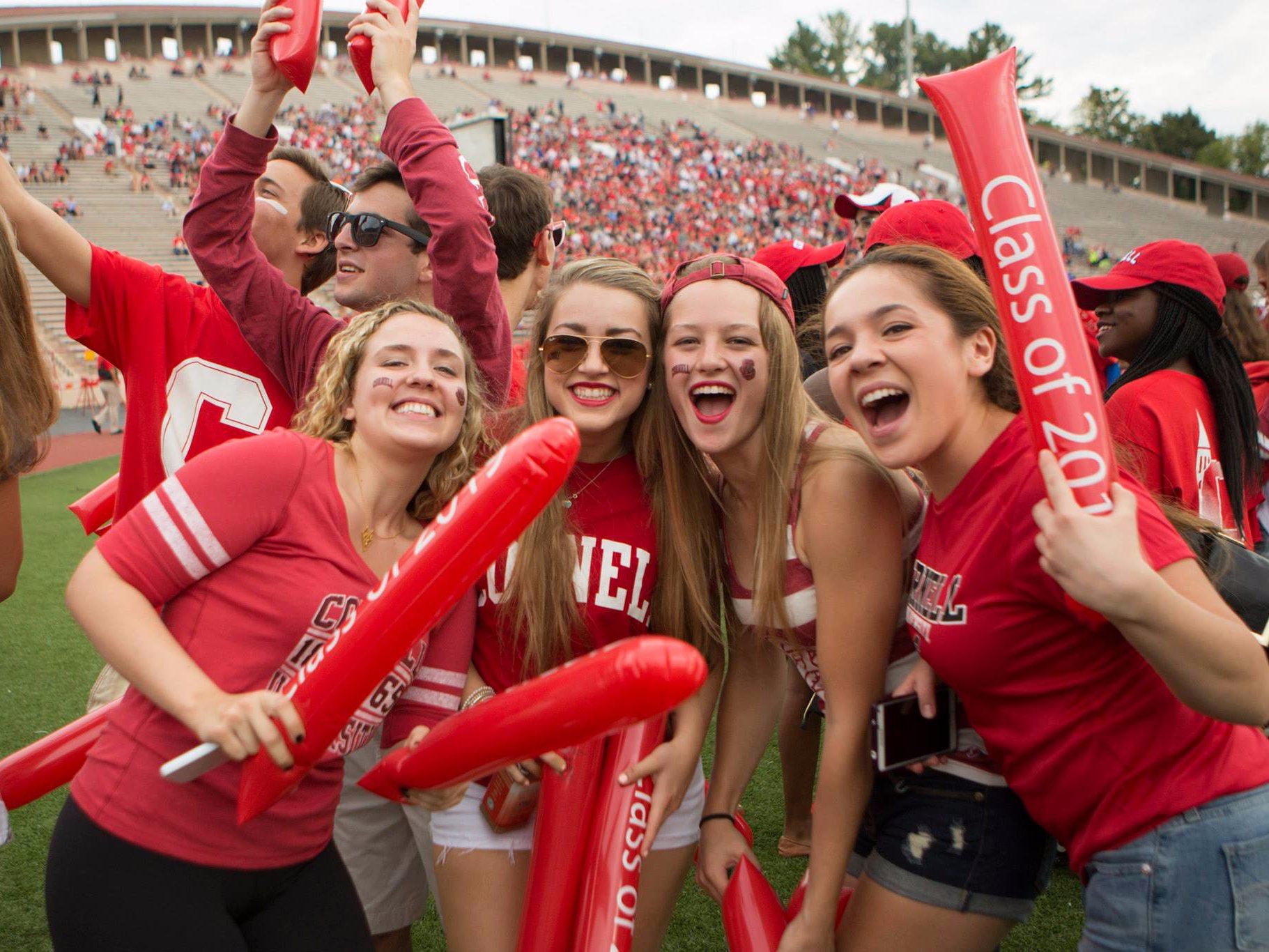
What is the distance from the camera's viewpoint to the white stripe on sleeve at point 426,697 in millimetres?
2465

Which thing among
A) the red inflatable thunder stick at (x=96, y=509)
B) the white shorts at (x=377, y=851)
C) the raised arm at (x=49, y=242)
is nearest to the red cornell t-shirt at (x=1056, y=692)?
the white shorts at (x=377, y=851)

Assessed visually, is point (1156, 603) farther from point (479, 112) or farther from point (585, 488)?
point (479, 112)

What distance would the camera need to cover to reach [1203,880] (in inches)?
75.7

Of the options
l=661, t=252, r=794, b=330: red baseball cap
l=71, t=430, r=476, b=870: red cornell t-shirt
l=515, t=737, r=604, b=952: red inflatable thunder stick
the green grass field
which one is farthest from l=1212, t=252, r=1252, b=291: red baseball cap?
l=71, t=430, r=476, b=870: red cornell t-shirt

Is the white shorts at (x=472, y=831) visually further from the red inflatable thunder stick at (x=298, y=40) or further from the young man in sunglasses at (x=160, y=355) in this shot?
the red inflatable thunder stick at (x=298, y=40)

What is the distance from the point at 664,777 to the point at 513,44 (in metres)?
68.1

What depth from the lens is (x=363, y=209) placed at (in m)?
3.44

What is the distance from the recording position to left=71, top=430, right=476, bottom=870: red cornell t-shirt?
1.99 metres

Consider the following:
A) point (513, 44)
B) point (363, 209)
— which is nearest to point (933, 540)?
point (363, 209)

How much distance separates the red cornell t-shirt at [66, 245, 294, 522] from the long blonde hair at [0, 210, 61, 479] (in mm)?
526

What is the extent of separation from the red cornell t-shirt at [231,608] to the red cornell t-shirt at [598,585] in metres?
0.51

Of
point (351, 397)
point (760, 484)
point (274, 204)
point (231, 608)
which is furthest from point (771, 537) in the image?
point (274, 204)

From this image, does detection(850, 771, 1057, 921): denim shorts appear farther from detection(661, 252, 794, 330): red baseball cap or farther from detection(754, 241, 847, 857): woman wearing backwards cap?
detection(754, 241, 847, 857): woman wearing backwards cap

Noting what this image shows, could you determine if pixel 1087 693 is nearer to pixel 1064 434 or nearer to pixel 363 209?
pixel 1064 434
